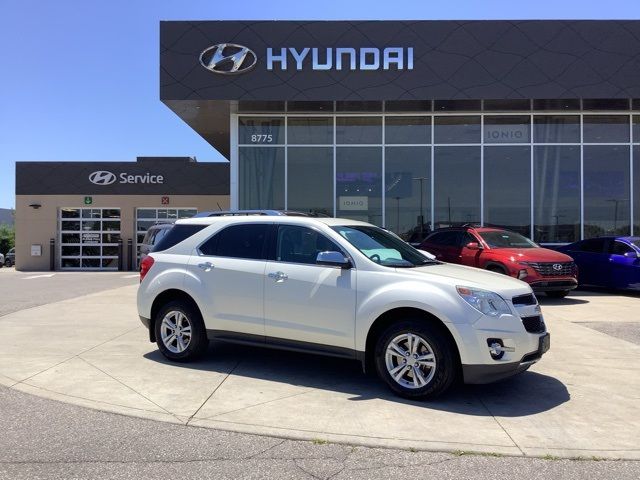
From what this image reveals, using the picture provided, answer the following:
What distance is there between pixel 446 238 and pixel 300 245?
26.4 feet

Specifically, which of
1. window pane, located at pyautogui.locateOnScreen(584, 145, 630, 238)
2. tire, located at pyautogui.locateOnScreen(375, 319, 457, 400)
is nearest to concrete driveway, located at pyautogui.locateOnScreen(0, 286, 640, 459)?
tire, located at pyautogui.locateOnScreen(375, 319, 457, 400)

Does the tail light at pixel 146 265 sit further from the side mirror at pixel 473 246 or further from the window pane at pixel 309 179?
the window pane at pixel 309 179

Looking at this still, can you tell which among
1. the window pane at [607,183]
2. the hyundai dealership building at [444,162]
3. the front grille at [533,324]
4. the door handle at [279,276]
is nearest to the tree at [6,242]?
the hyundai dealership building at [444,162]

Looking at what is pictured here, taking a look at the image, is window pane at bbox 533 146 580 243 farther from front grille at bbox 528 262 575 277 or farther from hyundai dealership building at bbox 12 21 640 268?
front grille at bbox 528 262 575 277

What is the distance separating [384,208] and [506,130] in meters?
4.49

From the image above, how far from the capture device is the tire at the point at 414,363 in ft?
16.5

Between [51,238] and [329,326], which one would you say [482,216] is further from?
[51,238]

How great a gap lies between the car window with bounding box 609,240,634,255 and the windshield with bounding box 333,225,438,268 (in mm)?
9066

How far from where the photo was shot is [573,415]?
16.1ft

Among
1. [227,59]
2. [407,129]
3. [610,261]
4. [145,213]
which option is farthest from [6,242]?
[610,261]

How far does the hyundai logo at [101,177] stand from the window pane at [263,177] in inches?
486

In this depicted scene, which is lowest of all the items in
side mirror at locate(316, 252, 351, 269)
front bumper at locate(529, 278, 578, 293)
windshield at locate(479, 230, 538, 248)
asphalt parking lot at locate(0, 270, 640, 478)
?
asphalt parking lot at locate(0, 270, 640, 478)

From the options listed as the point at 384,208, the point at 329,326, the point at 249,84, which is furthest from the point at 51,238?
the point at 329,326

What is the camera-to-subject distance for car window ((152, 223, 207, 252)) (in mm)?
6828
